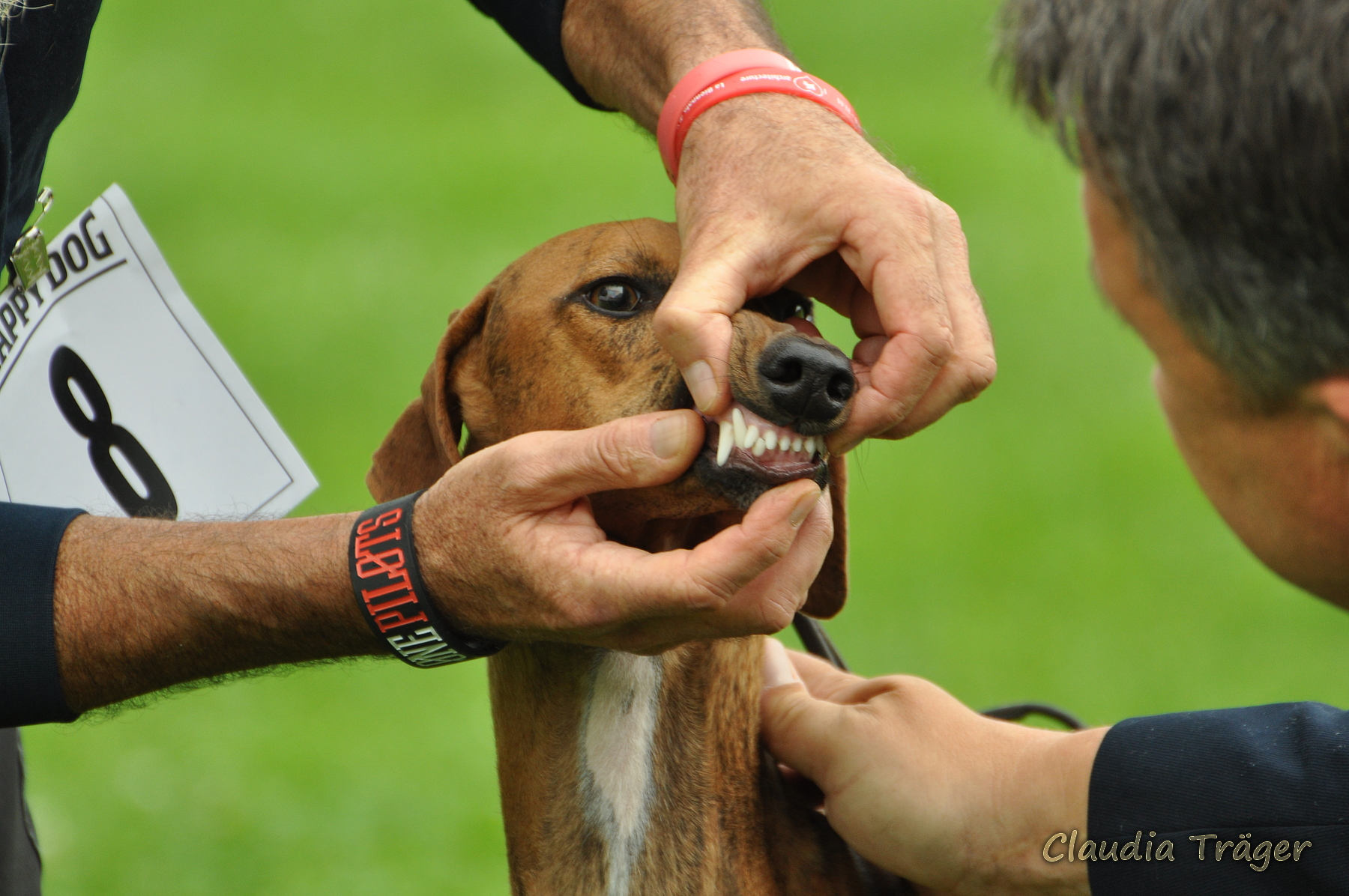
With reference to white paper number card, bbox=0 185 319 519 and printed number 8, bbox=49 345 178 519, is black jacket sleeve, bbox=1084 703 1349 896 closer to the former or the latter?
white paper number card, bbox=0 185 319 519

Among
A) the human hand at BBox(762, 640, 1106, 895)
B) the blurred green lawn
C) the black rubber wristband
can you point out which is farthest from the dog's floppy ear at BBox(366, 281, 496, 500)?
the human hand at BBox(762, 640, 1106, 895)

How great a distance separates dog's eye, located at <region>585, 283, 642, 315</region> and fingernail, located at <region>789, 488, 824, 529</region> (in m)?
0.84

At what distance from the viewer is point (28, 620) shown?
243 centimetres

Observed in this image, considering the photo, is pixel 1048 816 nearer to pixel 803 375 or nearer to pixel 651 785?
pixel 651 785

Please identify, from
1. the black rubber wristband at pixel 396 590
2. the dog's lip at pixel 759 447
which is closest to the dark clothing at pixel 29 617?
the black rubber wristband at pixel 396 590

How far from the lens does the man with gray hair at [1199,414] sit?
154 cm

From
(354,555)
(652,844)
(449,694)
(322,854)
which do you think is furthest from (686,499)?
(449,694)

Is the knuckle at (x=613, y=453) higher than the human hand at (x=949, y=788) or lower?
higher

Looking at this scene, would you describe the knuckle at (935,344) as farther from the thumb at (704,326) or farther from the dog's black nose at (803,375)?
the thumb at (704,326)

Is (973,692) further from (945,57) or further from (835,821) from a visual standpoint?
(945,57)

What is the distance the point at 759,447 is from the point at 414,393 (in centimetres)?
818

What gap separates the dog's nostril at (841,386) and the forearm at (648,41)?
3.57ft

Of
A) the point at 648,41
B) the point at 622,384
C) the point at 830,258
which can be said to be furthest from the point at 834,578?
the point at 648,41

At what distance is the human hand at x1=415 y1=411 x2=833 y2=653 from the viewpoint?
215 cm
